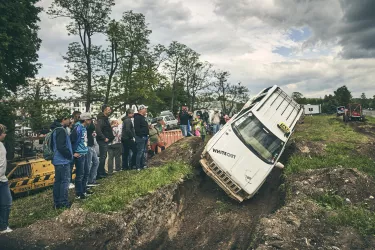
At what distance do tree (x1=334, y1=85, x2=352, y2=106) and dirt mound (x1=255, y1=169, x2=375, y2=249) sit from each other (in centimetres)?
8001

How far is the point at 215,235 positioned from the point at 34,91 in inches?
907

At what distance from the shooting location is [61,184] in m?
6.44

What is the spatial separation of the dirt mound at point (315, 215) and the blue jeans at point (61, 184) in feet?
13.3

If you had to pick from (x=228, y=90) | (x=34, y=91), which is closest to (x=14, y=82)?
(x=34, y=91)

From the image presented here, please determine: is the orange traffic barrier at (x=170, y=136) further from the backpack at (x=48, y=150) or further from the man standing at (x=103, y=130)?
the backpack at (x=48, y=150)

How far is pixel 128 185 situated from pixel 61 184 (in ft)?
6.55

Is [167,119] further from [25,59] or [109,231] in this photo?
[109,231]

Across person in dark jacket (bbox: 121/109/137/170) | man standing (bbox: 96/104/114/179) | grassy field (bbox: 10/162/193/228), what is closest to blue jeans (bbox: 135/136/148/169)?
person in dark jacket (bbox: 121/109/137/170)

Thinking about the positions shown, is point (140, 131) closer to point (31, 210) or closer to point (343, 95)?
point (31, 210)

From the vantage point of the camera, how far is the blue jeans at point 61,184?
21.0ft

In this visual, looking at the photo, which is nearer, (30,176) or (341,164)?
(30,176)

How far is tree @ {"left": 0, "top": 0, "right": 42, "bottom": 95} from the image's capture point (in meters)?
15.5

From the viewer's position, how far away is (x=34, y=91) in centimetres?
2516

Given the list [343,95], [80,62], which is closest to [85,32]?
[80,62]
